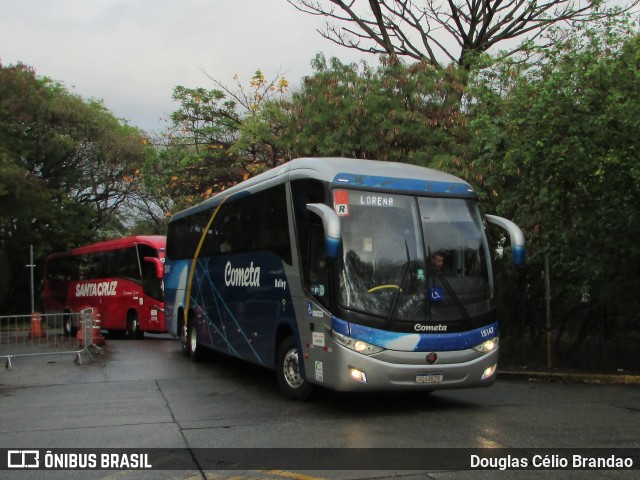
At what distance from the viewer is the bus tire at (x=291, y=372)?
32.3 ft

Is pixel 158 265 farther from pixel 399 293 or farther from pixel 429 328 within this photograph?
pixel 429 328

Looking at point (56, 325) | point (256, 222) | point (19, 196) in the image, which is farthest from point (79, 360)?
point (19, 196)

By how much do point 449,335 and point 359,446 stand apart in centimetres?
229

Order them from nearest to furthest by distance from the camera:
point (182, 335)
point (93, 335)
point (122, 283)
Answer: point (182, 335) → point (93, 335) → point (122, 283)

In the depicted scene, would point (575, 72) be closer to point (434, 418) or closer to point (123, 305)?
point (434, 418)

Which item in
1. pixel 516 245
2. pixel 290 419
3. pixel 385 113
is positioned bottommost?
pixel 290 419

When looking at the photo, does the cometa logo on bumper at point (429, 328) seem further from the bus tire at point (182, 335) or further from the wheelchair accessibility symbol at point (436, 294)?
the bus tire at point (182, 335)

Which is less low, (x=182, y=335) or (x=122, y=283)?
(x=122, y=283)

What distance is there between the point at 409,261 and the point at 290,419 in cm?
245

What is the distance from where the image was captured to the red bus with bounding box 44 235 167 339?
22906 mm

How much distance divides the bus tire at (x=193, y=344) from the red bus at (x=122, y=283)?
450cm

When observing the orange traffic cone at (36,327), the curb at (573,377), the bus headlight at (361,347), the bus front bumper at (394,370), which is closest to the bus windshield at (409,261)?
the bus headlight at (361,347)

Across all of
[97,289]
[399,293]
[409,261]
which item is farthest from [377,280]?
[97,289]

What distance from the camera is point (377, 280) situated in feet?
29.0
